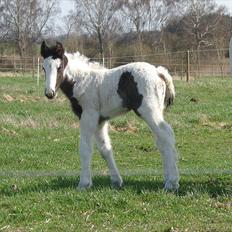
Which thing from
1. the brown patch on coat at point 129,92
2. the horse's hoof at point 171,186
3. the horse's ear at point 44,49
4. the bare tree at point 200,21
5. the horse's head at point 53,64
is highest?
the bare tree at point 200,21

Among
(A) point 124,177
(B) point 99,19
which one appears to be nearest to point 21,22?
(B) point 99,19

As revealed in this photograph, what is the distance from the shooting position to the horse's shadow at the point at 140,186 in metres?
7.79

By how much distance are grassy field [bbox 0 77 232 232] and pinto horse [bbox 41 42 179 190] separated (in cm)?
46

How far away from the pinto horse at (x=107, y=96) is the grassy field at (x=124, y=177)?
1.51 feet

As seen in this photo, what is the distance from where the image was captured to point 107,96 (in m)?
8.30

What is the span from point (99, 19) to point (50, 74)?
65.6 metres

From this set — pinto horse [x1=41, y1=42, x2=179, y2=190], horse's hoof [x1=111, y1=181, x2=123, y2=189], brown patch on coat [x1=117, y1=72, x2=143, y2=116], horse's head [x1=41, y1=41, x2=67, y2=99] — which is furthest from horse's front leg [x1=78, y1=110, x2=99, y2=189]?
horse's head [x1=41, y1=41, x2=67, y2=99]

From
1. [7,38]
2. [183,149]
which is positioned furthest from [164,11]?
[183,149]

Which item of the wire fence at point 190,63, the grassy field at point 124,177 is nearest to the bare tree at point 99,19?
the wire fence at point 190,63

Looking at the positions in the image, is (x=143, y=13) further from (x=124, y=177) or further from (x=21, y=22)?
(x=124, y=177)

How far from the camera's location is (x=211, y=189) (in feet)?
26.1

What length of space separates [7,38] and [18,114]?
201 feet

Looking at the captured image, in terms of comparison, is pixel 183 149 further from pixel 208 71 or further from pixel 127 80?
pixel 208 71

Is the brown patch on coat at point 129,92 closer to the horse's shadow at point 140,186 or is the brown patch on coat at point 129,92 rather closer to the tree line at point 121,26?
the horse's shadow at point 140,186
